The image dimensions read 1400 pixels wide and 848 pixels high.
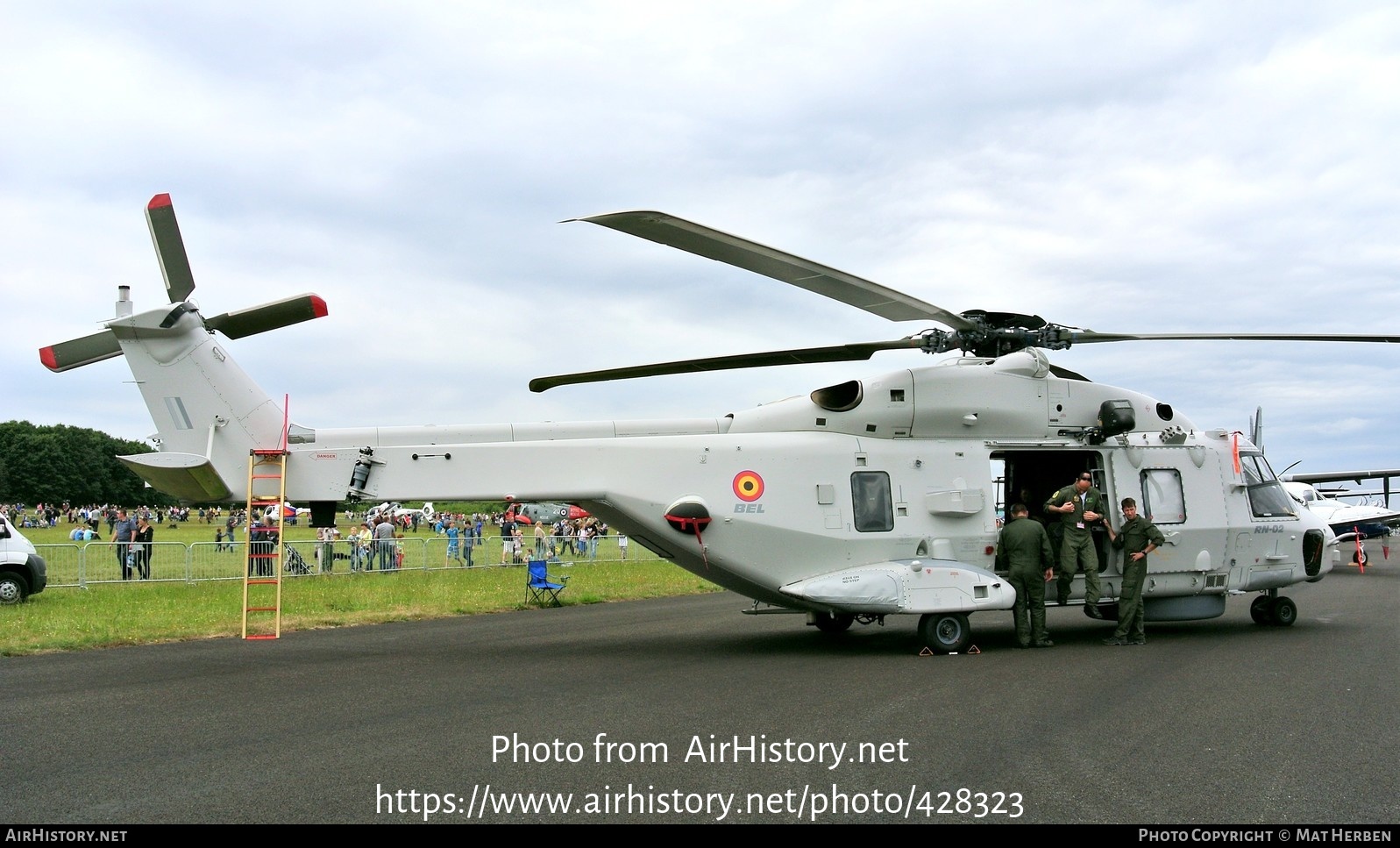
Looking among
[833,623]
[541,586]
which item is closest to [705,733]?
[833,623]

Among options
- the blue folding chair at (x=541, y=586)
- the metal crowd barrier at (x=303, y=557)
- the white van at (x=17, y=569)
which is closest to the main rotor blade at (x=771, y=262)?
the blue folding chair at (x=541, y=586)

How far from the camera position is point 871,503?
11.4m

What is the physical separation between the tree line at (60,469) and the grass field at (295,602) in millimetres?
88717

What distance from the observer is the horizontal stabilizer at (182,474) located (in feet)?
32.9

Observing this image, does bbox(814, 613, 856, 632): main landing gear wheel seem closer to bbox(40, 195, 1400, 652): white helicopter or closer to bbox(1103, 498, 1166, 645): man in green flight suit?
bbox(40, 195, 1400, 652): white helicopter

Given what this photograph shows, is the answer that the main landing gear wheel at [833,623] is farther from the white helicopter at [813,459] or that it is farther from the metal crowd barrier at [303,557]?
the metal crowd barrier at [303,557]

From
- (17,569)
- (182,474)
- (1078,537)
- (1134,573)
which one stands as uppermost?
(182,474)

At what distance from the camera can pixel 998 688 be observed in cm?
852

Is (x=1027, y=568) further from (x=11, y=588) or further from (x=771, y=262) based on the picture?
(x=11, y=588)

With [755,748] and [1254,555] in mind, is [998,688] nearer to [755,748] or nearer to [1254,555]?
[755,748]

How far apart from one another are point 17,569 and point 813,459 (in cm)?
1428

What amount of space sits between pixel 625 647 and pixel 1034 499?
6.07 m
